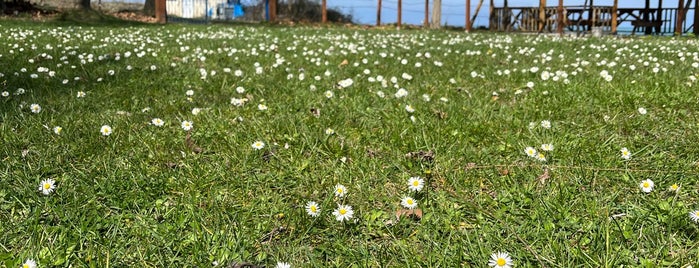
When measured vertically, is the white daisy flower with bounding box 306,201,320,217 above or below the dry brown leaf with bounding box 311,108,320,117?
below

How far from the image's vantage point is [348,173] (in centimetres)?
245

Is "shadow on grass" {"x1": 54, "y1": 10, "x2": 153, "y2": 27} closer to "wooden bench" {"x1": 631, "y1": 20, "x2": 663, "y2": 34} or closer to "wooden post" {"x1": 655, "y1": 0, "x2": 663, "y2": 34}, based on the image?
"wooden bench" {"x1": 631, "y1": 20, "x2": 663, "y2": 34}

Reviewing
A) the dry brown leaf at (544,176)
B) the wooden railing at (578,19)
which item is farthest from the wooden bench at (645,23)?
the dry brown leaf at (544,176)

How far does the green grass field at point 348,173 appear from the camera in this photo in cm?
177

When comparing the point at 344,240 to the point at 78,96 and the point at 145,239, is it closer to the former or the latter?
the point at 145,239

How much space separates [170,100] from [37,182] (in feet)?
5.69

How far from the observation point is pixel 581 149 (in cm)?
270

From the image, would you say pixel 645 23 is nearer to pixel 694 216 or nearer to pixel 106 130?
pixel 694 216

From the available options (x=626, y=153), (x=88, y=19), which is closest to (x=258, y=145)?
(x=626, y=153)

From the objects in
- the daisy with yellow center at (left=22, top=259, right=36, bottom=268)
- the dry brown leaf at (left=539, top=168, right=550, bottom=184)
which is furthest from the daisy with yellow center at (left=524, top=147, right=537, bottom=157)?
the daisy with yellow center at (left=22, top=259, right=36, bottom=268)

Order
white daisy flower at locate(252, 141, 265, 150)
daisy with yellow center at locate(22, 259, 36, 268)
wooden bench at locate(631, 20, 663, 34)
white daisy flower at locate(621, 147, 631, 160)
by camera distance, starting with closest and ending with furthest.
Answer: daisy with yellow center at locate(22, 259, 36, 268)
white daisy flower at locate(621, 147, 631, 160)
white daisy flower at locate(252, 141, 265, 150)
wooden bench at locate(631, 20, 663, 34)

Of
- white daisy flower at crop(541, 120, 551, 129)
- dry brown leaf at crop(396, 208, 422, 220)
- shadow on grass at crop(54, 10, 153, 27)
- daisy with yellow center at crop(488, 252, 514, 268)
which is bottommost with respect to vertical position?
daisy with yellow center at crop(488, 252, 514, 268)

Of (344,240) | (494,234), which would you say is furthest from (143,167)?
(494,234)

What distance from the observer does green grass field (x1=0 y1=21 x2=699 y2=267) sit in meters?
1.77
